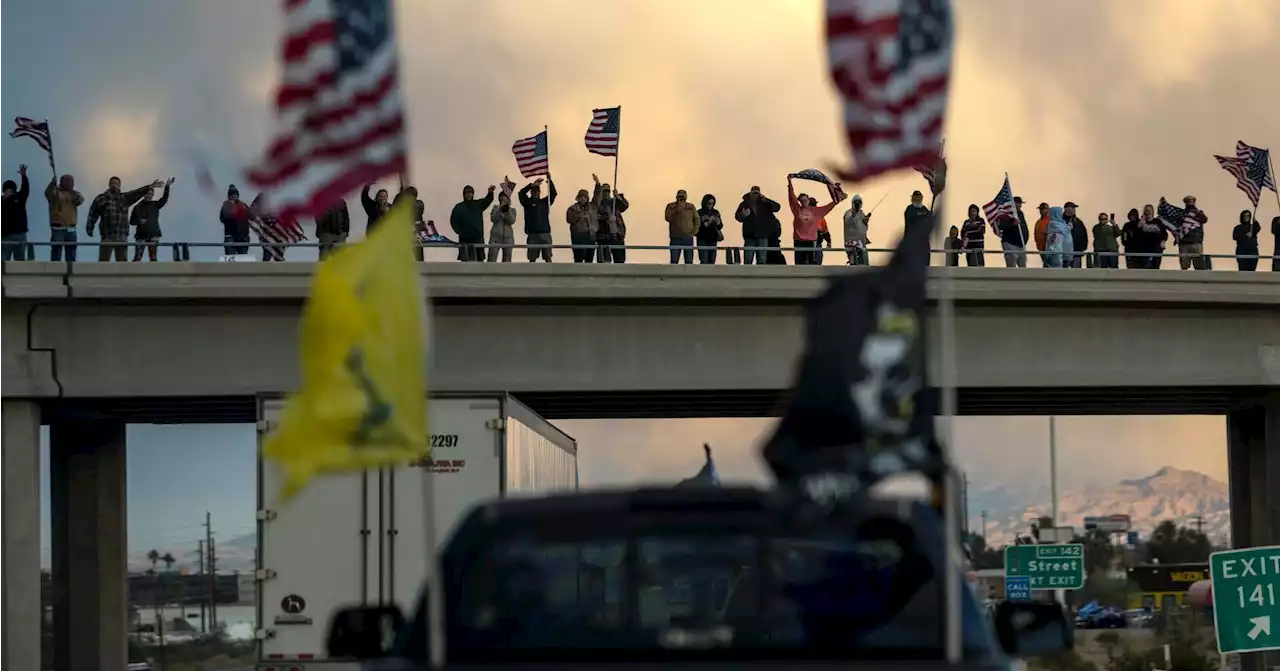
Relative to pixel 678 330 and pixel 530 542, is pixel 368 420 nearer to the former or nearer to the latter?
pixel 530 542

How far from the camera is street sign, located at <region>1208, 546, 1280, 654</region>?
15.0m

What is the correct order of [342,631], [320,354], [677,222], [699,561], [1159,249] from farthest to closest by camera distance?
[1159,249], [677,222], [342,631], [699,561], [320,354]

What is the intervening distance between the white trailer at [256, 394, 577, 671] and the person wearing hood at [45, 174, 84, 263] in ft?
40.5

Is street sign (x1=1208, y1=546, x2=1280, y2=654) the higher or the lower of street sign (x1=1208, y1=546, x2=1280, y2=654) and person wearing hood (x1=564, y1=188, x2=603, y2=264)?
the lower

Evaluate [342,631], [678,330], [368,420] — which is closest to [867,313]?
[368,420]

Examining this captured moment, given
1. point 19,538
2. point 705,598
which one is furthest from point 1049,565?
point 705,598

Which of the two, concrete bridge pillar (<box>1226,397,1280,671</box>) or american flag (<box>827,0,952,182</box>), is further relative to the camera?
concrete bridge pillar (<box>1226,397,1280,671</box>)

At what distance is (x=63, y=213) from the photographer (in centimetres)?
2992

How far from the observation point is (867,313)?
586 cm

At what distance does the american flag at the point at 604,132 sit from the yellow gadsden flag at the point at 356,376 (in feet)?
94.9

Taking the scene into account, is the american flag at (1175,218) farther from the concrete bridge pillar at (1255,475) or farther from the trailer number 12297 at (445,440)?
the trailer number 12297 at (445,440)

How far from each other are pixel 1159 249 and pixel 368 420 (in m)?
29.6

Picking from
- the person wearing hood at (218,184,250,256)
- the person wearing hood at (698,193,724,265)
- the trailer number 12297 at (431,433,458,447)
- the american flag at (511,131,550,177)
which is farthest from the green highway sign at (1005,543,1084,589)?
the trailer number 12297 at (431,433,458,447)

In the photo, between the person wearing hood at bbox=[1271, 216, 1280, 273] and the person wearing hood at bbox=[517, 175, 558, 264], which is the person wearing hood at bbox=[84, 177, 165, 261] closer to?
the person wearing hood at bbox=[517, 175, 558, 264]
